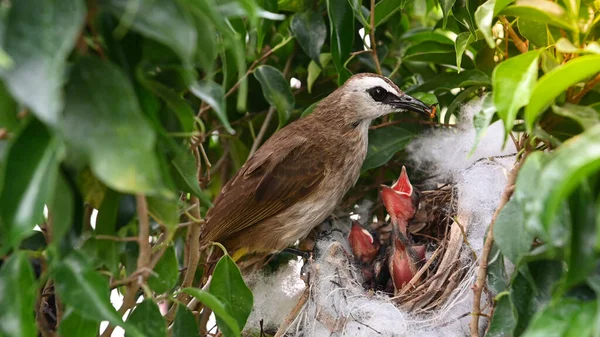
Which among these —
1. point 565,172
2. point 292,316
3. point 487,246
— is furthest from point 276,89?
point 565,172

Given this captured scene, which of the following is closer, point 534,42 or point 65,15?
point 65,15

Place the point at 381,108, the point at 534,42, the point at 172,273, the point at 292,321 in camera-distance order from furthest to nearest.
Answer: the point at 381,108, the point at 292,321, the point at 534,42, the point at 172,273

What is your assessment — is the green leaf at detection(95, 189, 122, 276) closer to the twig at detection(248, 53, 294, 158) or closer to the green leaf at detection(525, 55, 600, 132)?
the green leaf at detection(525, 55, 600, 132)

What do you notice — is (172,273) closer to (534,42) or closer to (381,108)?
(534,42)

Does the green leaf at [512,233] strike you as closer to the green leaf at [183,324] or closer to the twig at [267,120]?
the green leaf at [183,324]

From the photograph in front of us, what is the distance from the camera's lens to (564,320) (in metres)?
0.93

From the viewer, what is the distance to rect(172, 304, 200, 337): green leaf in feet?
3.99

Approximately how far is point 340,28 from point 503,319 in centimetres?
79

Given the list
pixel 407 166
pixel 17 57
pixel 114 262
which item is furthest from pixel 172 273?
pixel 407 166

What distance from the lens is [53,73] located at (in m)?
0.77

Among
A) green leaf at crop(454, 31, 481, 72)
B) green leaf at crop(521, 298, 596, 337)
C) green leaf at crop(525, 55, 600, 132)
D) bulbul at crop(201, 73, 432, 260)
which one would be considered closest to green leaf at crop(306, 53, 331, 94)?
bulbul at crop(201, 73, 432, 260)

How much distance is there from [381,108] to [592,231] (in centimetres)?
134

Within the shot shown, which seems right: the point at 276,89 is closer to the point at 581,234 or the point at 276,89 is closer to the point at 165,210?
the point at 165,210

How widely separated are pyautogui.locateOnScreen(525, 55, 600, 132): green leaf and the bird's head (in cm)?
95
